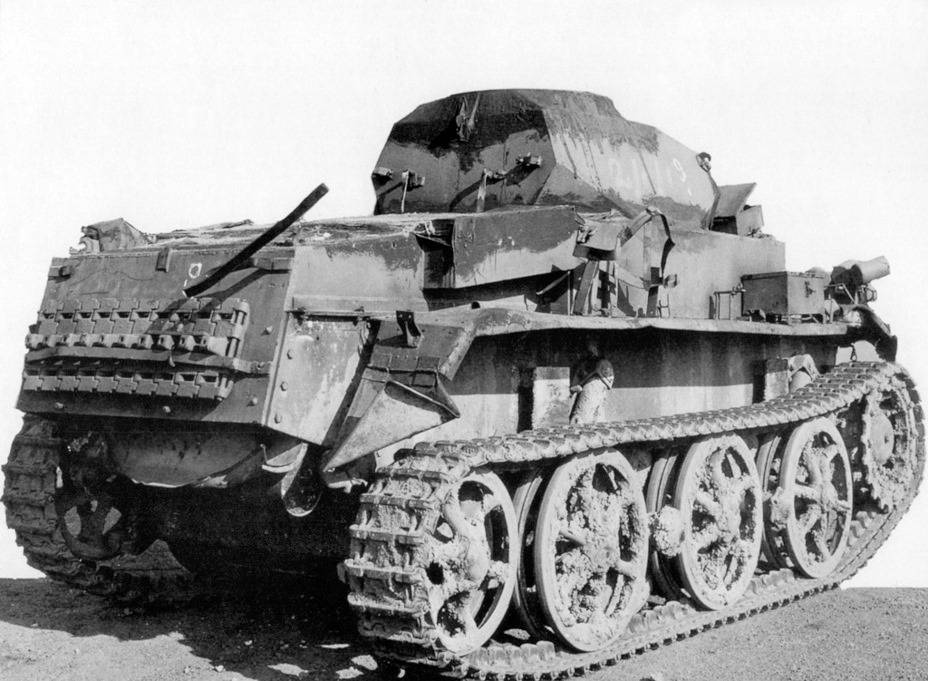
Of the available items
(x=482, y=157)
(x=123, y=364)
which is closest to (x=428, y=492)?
(x=123, y=364)

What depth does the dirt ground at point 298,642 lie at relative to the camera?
714cm

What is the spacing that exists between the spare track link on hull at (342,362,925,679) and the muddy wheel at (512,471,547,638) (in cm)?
18

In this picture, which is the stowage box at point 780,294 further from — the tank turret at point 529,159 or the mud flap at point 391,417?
the mud flap at point 391,417

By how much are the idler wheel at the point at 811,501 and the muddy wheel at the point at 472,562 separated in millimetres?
3298

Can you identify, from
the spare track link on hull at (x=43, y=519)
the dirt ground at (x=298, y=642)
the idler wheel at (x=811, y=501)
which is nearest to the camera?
the dirt ground at (x=298, y=642)

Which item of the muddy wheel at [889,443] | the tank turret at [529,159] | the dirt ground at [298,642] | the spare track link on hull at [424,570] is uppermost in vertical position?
the tank turret at [529,159]

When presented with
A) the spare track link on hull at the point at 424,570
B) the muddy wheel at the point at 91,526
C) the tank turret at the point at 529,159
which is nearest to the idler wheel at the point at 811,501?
the spare track link on hull at the point at 424,570

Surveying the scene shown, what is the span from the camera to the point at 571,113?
9.34 m

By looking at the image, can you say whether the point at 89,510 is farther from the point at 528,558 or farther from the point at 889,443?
the point at 889,443

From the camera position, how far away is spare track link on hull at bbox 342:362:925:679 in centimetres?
584

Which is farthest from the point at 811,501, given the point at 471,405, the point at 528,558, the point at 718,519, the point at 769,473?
the point at 471,405

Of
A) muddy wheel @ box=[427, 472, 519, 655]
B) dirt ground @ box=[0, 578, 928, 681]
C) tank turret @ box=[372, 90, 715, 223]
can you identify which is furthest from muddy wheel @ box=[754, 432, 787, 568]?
muddy wheel @ box=[427, 472, 519, 655]

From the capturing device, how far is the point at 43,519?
310 inches

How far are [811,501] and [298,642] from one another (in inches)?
174
